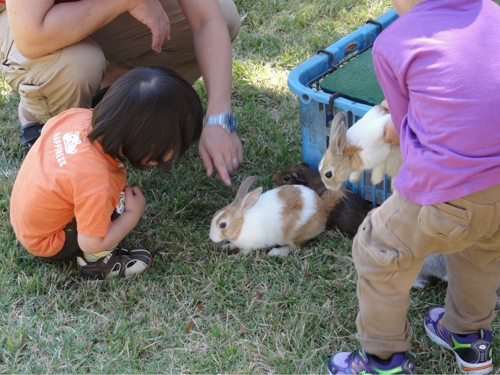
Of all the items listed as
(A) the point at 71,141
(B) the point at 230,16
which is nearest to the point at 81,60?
(A) the point at 71,141

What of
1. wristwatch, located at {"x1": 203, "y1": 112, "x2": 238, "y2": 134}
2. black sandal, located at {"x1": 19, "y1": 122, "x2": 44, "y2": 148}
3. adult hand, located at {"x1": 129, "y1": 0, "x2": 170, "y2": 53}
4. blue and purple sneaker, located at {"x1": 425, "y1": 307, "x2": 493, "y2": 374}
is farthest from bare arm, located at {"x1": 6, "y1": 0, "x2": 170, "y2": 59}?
blue and purple sneaker, located at {"x1": 425, "y1": 307, "x2": 493, "y2": 374}

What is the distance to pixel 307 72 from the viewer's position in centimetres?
289

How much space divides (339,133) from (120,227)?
0.94 metres

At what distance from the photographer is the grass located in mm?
2178

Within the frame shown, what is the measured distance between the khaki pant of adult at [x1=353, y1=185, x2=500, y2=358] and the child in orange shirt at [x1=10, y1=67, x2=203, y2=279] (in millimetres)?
846

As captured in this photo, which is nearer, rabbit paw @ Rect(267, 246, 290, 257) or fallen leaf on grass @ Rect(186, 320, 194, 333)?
fallen leaf on grass @ Rect(186, 320, 194, 333)

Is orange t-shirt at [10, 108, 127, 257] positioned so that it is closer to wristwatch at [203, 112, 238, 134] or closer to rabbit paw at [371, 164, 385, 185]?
wristwatch at [203, 112, 238, 134]

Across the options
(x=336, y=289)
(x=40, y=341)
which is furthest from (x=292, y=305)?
(x=40, y=341)

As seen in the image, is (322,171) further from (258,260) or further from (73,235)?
(73,235)

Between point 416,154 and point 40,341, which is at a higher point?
point 416,154

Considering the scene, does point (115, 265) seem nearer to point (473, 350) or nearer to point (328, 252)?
point (328, 252)

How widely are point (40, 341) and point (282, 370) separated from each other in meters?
0.92

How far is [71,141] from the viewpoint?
2.31 meters

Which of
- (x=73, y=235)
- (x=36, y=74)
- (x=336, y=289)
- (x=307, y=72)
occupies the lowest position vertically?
(x=336, y=289)
